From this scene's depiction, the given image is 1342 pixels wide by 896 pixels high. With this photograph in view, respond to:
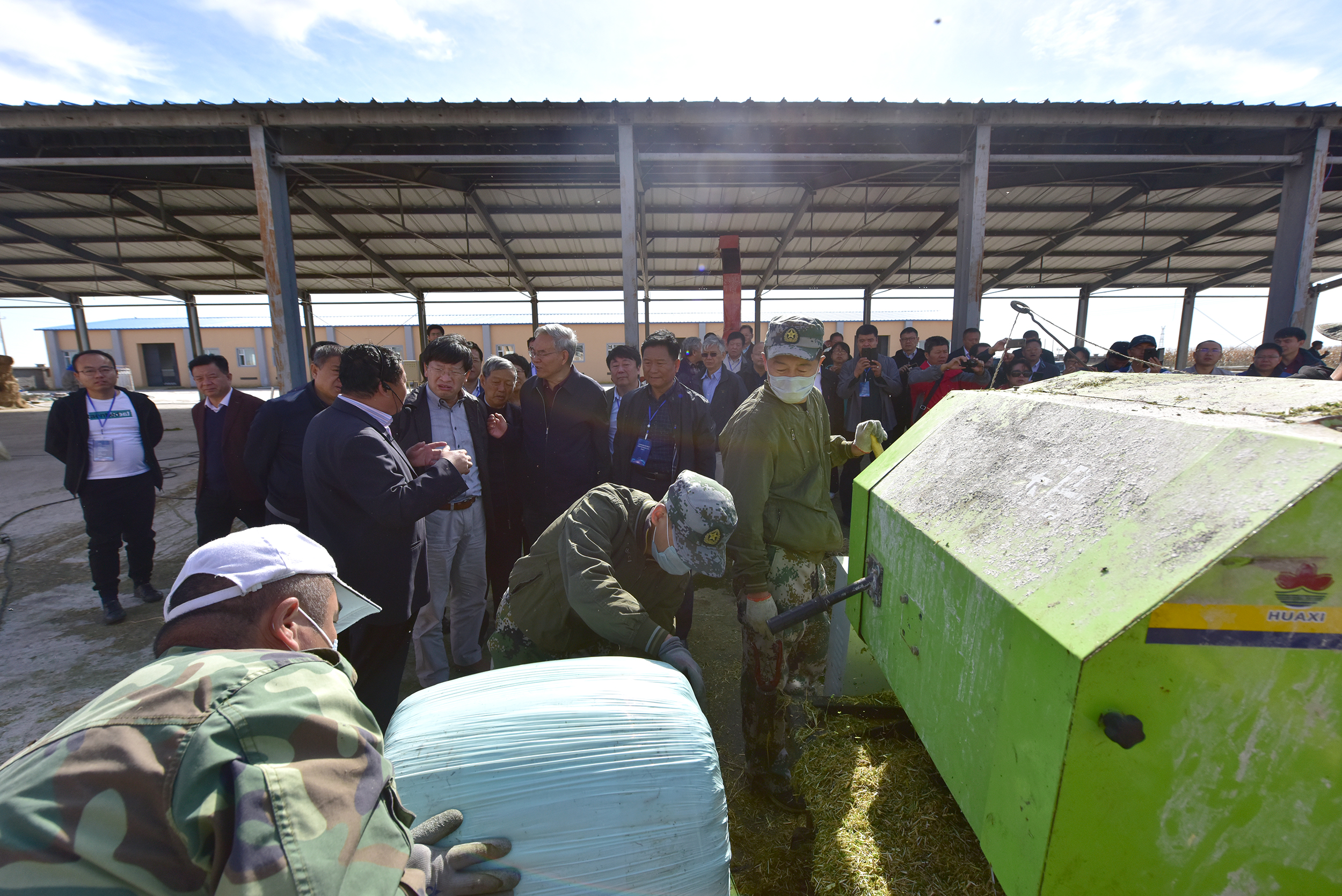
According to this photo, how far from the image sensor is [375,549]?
7.50ft

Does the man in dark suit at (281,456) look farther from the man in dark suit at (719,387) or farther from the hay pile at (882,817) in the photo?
the man in dark suit at (719,387)

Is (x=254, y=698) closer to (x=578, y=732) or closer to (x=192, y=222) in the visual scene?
(x=578, y=732)

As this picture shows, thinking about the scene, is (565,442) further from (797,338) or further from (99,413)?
(99,413)

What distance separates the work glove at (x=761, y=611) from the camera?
228cm

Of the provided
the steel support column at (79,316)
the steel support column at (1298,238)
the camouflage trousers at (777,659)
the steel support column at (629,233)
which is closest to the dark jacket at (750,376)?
the steel support column at (629,233)

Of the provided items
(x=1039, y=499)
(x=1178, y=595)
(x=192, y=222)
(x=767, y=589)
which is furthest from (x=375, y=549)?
(x=192, y=222)

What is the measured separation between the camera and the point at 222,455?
3.84 metres

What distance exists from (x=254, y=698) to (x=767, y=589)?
1837 mm

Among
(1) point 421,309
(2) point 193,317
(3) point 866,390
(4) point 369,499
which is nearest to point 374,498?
(4) point 369,499

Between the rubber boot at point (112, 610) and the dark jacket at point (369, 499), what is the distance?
3.07 meters

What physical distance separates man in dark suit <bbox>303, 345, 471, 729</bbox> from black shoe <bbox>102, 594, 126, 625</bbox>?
3.02 meters

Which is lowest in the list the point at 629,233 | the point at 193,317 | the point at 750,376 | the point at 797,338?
the point at 750,376

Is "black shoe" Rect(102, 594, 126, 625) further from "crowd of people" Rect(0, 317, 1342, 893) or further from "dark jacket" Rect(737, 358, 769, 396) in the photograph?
"dark jacket" Rect(737, 358, 769, 396)

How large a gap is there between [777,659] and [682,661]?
71cm
